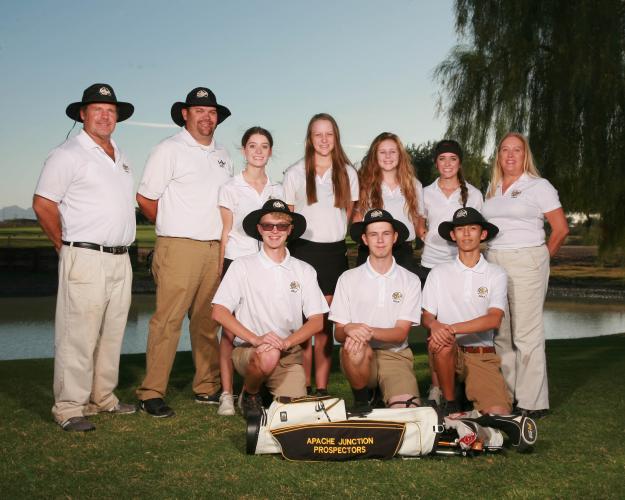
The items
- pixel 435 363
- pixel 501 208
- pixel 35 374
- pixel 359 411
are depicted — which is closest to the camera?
pixel 359 411

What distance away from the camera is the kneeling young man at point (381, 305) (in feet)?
16.1

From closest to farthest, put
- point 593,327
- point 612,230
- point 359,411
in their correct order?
point 359,411 → point 612,230 → point 593,327

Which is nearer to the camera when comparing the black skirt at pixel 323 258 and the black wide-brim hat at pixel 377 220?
the black wide-brim hat at pixel 377 220

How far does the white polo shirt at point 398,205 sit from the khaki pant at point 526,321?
59 cm

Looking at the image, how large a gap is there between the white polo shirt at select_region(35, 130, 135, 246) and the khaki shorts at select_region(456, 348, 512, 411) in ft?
7.78

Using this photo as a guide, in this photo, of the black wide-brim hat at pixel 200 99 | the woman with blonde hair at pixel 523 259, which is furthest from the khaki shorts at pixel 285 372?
the black wide-brim hat at pixel 200 99

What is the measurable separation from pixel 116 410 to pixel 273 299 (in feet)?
4.33

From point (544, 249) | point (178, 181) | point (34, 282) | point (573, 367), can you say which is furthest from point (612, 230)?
point (34, 282)

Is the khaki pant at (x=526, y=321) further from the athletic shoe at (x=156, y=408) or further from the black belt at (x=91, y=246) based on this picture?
the black belt at (x=91, y=246)

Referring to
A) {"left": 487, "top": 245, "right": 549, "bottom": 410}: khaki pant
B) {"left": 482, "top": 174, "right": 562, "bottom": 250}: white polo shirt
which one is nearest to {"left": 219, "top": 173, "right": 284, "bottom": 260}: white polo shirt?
{"left": 482, "top": 174, "right": 562, "bottom": 250}: white polo shirt

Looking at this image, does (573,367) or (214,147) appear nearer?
(214,147)

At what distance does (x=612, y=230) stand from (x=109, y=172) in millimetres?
12312

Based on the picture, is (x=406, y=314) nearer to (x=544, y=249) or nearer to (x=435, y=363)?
(x=435, y=363)

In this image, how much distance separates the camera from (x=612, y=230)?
1498 cm
